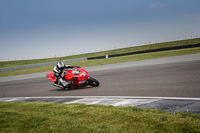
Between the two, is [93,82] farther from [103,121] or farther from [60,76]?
[103,121]

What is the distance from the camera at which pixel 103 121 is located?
14.1 ft

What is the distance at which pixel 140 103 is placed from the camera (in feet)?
18.6

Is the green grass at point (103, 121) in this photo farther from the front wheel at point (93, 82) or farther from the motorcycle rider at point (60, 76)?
the motorcycle rider at point (60, 76)

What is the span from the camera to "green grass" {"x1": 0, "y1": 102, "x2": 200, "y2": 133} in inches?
143

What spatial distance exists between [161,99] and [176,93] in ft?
3.16

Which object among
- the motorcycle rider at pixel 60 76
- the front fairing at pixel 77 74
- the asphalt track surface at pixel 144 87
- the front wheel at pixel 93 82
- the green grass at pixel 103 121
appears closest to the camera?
the green grass at pixel 103 121

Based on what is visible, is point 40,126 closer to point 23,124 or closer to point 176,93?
point 23,124

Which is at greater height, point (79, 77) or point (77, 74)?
point (77, 74)

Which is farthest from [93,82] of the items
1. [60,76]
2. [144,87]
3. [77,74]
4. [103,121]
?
[103,121]

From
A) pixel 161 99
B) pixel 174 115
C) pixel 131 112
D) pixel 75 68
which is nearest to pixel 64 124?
pixel 131 112

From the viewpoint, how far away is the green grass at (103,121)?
3633mm

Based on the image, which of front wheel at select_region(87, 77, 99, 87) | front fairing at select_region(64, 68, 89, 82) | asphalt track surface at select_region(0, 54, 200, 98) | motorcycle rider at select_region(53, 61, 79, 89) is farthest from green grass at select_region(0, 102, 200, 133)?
motorcycle rider at select_region(53, 61, 79, 89)

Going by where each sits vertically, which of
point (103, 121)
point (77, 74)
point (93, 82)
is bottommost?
point (103, 121)

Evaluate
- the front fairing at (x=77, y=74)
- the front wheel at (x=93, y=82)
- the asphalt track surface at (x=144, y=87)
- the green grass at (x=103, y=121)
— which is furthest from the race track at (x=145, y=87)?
the green grass at (x=103, y=121)
